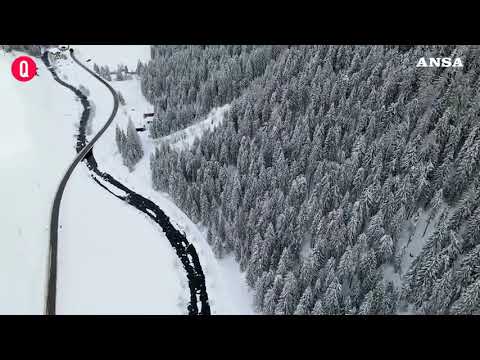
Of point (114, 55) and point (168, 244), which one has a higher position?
point (114, 55)

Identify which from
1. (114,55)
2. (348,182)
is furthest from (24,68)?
(348,182)

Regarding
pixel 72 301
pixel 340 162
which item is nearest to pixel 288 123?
pixel 340 162

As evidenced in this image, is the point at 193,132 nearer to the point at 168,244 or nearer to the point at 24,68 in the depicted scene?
the point at 168,244

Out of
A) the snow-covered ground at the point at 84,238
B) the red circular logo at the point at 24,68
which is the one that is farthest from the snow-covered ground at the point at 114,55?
the snow-covered ground at the point at 84,238

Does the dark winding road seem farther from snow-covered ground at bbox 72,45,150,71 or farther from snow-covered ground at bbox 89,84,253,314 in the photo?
snow-covered ground at bbox 72,45,150,71

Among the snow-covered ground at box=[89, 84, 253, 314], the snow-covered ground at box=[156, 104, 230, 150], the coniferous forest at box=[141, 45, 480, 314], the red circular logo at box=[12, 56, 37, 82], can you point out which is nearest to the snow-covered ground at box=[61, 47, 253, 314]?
the snow-covered ground at box=[89, 84, 253, 314]

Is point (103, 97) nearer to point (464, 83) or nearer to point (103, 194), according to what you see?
point (103, 194)
